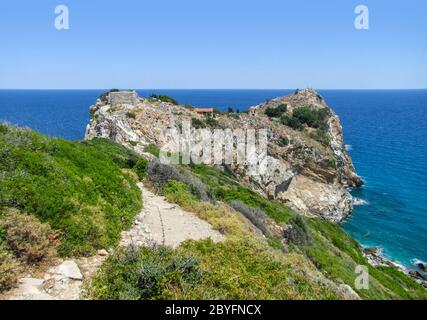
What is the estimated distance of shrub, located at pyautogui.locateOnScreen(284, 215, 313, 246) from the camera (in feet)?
67.9

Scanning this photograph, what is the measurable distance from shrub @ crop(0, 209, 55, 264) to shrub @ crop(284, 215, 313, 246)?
46.2 feet

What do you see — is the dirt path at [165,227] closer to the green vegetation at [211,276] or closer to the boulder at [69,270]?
the green vegetation at [211,276]

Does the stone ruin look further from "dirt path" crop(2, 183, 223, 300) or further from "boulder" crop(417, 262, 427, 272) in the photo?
"boulder" crop(417, 262, 427, 272)

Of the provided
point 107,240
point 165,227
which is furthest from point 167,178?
point 107,240

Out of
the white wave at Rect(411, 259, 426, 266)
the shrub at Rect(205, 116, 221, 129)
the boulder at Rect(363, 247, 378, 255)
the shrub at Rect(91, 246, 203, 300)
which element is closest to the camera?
the shrub at Rect(91, 246, 203, 300)

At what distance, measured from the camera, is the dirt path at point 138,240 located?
26.6 ft

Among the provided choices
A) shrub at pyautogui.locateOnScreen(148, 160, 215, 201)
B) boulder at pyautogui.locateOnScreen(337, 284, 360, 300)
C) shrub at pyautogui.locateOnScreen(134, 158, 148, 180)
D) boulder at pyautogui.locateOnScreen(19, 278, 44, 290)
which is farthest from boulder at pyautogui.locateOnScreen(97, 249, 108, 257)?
shrub at pyautogui.locateOnScreen(134, 158, 148, 180)

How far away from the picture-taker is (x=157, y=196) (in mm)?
17953

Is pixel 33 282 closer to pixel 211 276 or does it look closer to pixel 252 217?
pixel 211 276

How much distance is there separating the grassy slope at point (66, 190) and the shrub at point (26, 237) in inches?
17.4

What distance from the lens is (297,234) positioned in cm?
2131

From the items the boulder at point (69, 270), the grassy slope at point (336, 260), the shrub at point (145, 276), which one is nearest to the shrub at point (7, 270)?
the boulder at point (69, 270)
